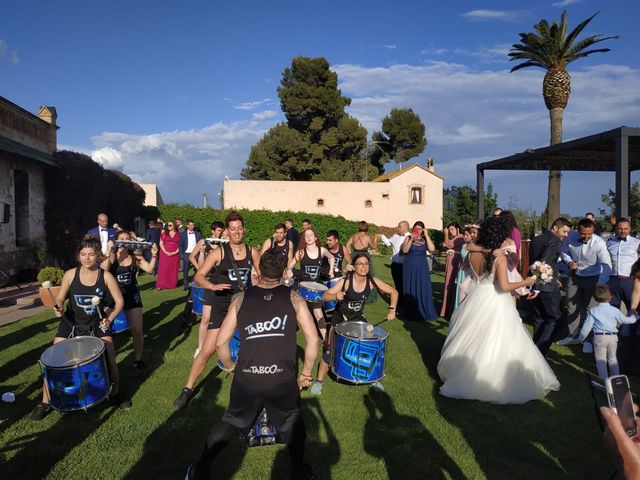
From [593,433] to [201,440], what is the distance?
3.96 metres

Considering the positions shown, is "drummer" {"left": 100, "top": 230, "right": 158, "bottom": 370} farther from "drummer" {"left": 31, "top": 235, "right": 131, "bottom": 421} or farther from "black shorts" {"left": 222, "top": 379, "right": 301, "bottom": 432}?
"black shorts" {"left": 222, "top": 379, "right": 301, "bottom": 432}

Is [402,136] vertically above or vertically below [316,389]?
above

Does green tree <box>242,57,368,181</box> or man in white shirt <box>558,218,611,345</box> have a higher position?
green tree <box>242,57,368,181</box>

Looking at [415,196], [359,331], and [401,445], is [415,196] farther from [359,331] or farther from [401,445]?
[401,445]

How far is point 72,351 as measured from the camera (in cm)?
464

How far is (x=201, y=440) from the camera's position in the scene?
441 centimetres

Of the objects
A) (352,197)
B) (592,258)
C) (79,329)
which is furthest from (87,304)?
(352,197)

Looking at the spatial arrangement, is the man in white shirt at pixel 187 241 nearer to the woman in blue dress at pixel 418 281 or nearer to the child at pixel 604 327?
the woman in blue dress at pixel 418 281

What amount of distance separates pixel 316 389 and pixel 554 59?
2235cm

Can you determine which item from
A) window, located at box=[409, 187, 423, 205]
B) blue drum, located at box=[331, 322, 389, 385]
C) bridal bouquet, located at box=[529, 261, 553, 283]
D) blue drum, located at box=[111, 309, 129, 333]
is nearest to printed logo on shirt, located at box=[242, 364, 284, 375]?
blue drum, located at box=[331, 322, 389, 385]

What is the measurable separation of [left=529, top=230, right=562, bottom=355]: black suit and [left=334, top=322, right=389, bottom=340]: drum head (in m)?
3.24

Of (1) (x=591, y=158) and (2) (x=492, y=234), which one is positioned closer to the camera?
(2) (x=492, y=234)

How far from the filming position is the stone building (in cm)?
1435

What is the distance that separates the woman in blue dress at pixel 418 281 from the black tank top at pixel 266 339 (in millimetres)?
6733
